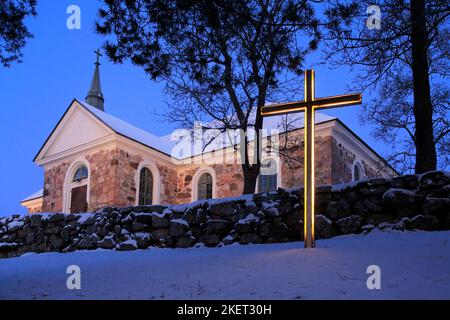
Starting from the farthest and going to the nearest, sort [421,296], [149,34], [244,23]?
[149,34]
[244,23]
[421,296]

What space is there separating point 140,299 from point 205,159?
14.0 metres

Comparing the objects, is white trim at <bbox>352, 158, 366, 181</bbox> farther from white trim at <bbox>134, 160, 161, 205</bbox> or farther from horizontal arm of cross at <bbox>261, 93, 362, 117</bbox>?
horizontal arm of cross at <bbox>261, 93, 362, 117</bbox>

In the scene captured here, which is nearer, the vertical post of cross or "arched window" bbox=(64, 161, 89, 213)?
the vertical post of cross

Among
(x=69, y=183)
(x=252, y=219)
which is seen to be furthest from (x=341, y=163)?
(x=69, y=183)

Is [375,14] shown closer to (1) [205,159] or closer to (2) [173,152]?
(1) [205,159]

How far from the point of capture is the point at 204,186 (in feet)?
62.1

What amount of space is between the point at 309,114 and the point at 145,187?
1183 cm

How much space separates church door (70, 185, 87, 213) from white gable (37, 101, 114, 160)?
67.3 inches

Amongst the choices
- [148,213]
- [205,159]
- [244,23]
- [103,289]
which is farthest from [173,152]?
[103,289]

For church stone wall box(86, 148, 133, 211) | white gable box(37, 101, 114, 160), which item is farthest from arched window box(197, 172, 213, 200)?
white gable box(37, 101, 114, 160)

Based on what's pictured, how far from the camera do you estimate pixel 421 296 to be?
4.43 metres

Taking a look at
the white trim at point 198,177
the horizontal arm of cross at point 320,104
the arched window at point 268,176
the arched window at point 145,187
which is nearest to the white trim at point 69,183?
the arched window at point 145,187

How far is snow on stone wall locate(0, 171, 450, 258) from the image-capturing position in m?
7.95
